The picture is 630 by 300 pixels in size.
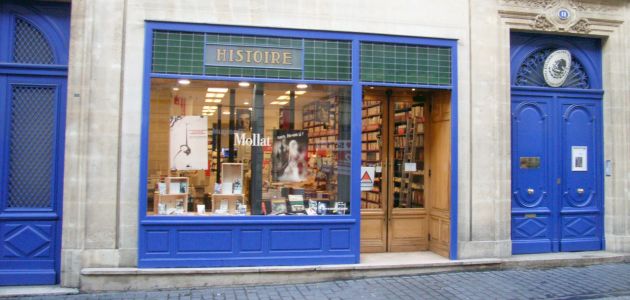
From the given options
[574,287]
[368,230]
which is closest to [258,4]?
[368,230]

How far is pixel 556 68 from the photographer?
9.00 m

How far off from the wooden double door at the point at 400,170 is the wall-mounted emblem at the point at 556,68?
6.63ft

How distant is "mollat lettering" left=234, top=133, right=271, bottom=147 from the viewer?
7.77 m

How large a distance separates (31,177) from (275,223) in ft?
11.6

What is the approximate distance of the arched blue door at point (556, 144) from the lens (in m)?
8.77

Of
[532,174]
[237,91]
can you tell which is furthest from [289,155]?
[532,174]

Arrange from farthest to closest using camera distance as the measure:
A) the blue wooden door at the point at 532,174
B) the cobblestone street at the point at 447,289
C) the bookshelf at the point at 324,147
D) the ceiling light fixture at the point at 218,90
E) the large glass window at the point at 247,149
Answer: the blue wooden door at the point at 532,174, the bookshelf at the point at 324,147, the ceiling light fixture at the point at 218,90, the large glass window at the point at 247,149, the cobblestone street at the point at 447,289

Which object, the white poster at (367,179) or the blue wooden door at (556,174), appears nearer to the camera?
the blue wooden door at (556,174)

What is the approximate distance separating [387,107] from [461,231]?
8.15ft

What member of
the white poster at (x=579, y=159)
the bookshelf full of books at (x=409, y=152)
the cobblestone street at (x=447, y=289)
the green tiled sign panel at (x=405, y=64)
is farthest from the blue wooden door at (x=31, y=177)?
the white poster at (x=579, y=159)

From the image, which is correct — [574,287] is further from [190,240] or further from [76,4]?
[76,4]

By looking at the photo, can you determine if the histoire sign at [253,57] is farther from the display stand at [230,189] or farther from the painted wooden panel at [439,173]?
the painted wooden panel at [439,173]

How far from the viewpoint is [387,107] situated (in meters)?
9.08

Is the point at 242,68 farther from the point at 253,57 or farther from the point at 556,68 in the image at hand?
the point at 556,68
